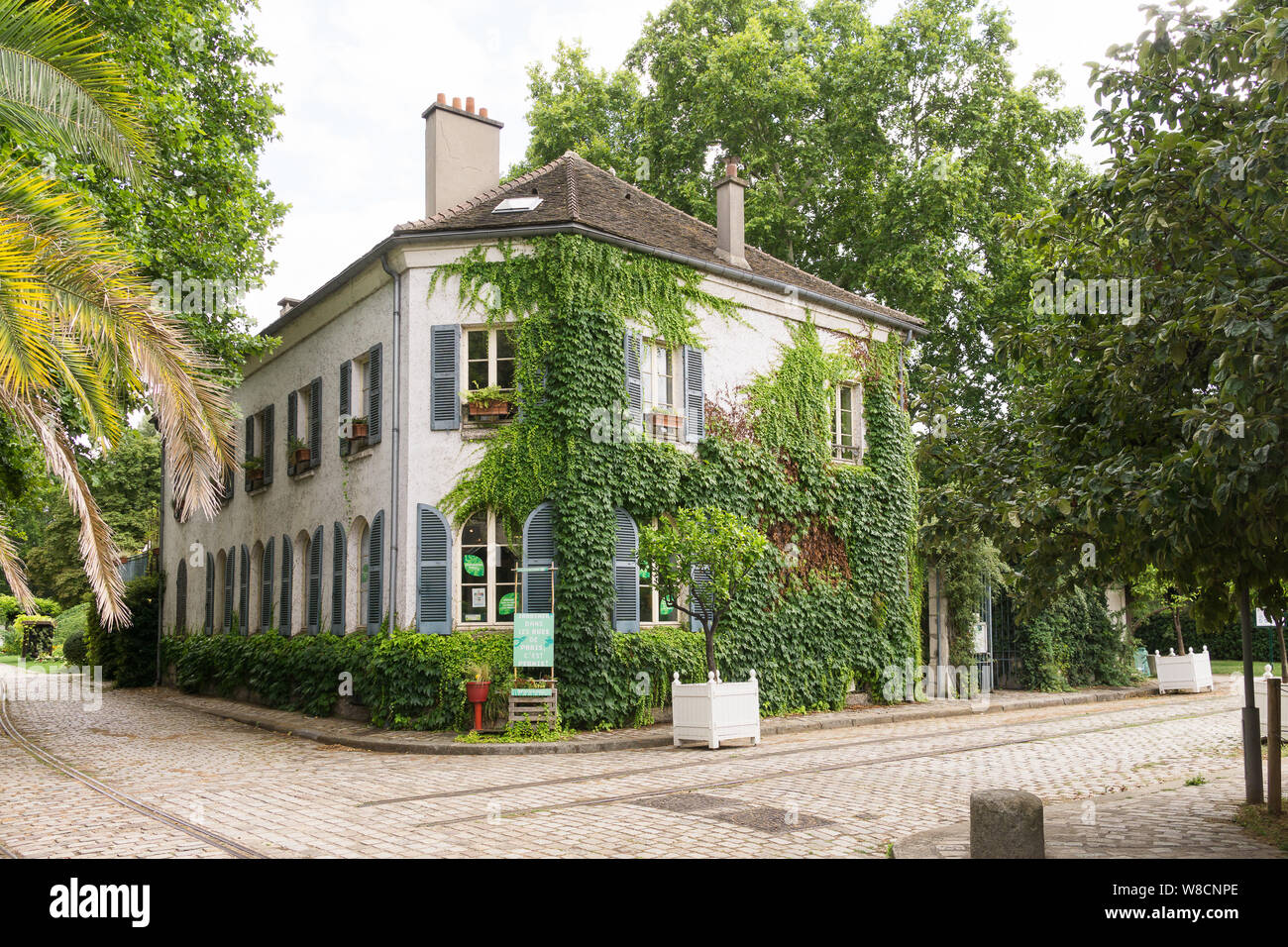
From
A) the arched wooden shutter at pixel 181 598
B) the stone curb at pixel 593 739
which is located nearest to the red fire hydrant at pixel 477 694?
the stone curb at pixel 593 739

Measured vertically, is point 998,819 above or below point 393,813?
above

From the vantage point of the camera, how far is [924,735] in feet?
53.4

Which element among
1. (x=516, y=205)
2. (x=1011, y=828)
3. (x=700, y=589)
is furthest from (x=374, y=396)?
(x=1011, y=828)

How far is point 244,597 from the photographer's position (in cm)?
2381

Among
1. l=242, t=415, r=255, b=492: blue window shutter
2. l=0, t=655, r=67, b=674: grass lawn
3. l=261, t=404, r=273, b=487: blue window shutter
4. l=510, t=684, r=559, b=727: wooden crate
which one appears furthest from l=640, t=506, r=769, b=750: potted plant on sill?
l=0, t=655, r=67, b=674: grass lawn

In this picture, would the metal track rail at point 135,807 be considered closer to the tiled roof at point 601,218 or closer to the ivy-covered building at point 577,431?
the ivy-covered building at point 577,431

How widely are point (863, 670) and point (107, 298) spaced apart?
15.3m

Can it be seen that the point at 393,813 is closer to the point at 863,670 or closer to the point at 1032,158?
the point at 863,670

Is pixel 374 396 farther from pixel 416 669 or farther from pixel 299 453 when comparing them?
pixel 416 669

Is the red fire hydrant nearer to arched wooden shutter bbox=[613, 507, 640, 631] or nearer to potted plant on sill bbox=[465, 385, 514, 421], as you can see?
arched wooden shutter bbox=[613, 507, 640, 631]

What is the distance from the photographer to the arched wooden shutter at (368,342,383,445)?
18.0m

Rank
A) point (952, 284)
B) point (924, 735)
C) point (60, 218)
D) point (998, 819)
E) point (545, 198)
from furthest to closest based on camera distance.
Answer: point (952, 284) → point (545, 198) → point (924, 735) → point (60, 218) → point (998, 819)

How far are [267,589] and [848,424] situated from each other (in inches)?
499
